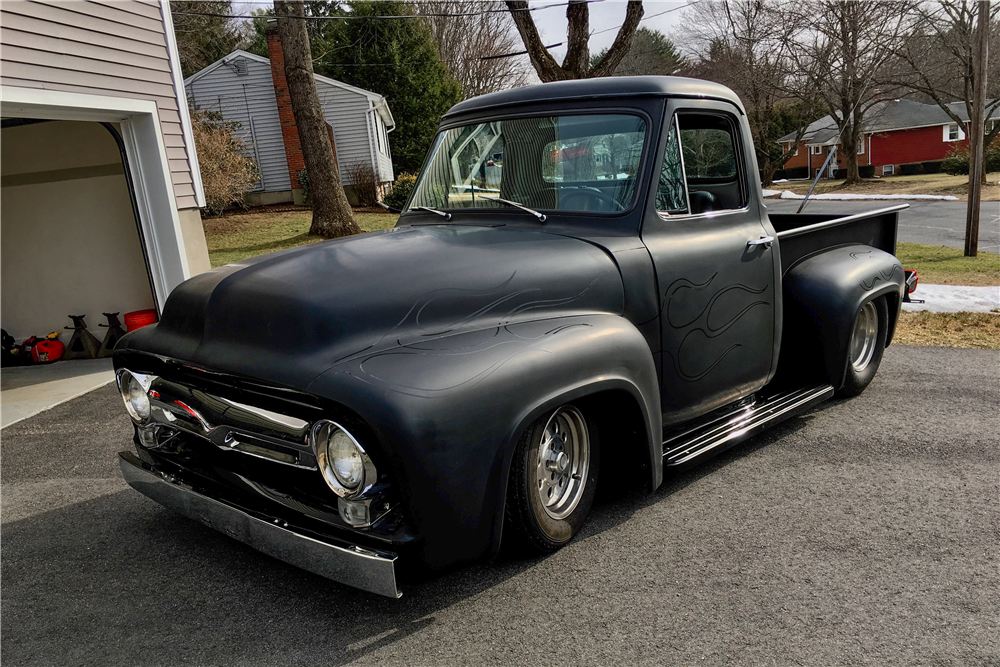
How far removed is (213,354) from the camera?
294 cm

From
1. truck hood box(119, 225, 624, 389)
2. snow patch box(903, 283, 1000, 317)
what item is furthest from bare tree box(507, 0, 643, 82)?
truck hood box(119, 225, 624, 389)

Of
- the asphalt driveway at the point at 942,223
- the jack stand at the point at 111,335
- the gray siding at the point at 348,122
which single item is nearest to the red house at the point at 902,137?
the asphalt driveway at the point at 942,223

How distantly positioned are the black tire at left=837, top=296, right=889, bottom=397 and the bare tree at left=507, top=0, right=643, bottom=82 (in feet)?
32.6

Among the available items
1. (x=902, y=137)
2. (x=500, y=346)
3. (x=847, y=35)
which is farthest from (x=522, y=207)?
(x=902, y=137)

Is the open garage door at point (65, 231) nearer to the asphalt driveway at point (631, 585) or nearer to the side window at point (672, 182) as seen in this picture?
the asphalt driveway at point (631, 585)

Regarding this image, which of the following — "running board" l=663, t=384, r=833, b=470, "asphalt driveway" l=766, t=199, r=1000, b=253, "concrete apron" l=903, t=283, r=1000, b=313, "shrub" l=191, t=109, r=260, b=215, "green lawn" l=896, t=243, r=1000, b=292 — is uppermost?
"shrub" l=191, t=109, r=260, b=215

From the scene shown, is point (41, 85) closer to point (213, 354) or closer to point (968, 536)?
point (213, 354)

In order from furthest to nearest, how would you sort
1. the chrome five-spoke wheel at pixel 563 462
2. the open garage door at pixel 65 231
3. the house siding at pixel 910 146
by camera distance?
the house siding at pixel 910 146 < the open garage door at pixel 65 231 < the chrome five-spoke wheel at pixel 563 462

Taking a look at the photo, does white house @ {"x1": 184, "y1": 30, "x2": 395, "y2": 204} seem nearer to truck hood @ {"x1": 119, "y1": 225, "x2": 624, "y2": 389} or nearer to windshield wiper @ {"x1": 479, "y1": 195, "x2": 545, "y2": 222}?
windshield wiper @ {"x1": 479, "y1": 195, "x2": 545, "y2": 222}

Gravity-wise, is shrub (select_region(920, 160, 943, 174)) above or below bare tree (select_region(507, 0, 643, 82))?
below

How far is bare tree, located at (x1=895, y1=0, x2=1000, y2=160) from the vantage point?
29.8 meters

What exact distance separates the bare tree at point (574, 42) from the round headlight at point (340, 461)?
12.6 meters

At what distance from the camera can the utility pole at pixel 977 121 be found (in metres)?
12.2

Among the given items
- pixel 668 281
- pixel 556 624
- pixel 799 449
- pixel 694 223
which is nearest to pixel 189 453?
pixel 556 624
